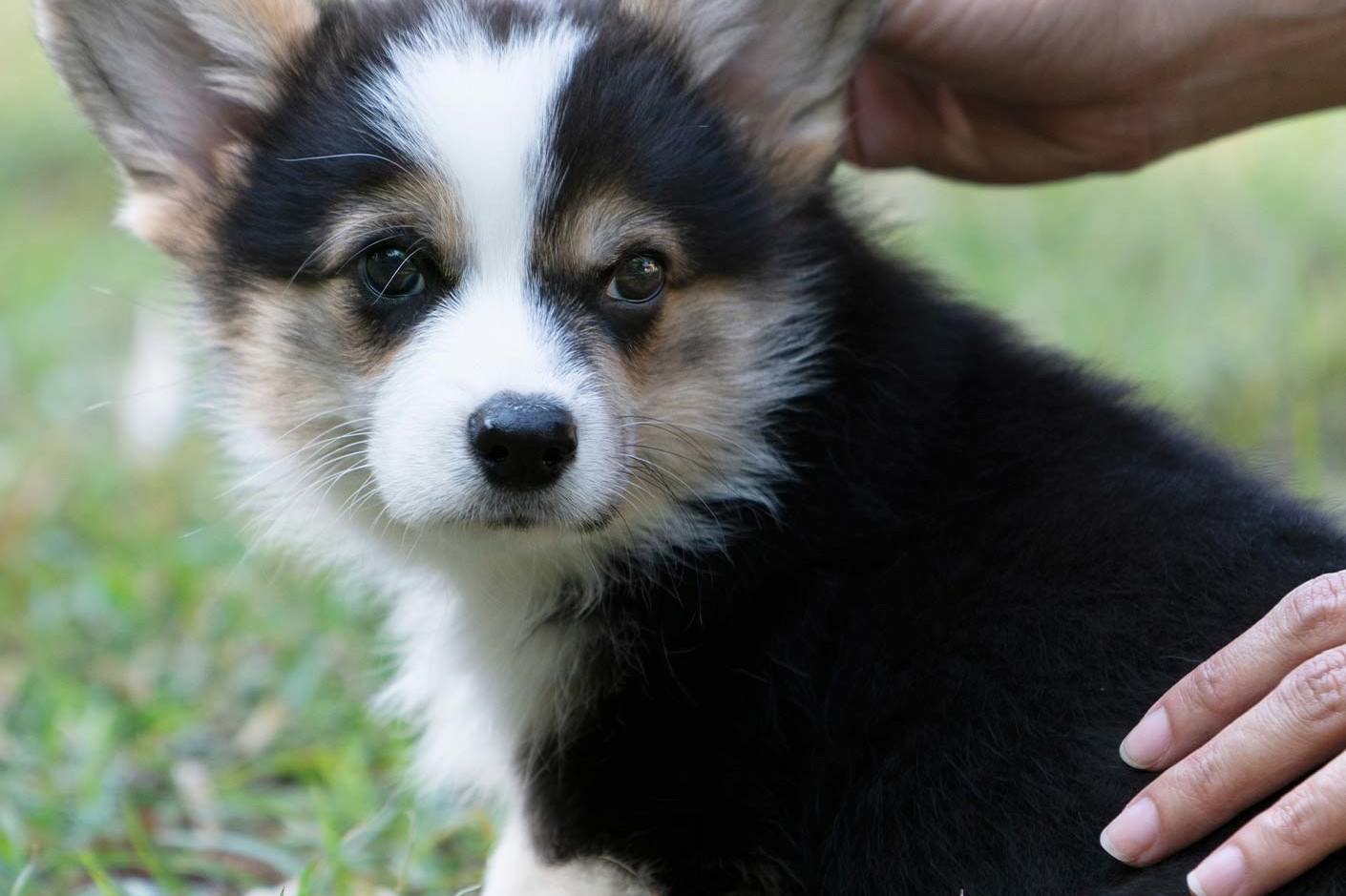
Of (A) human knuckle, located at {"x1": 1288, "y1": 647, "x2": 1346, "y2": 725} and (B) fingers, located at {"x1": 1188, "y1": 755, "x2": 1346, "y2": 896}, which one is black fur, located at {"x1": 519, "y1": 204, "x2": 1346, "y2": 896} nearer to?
(B) fingers, located at {"x1": 1188, "y1": 755, "x2": 1346, "y2": 896}

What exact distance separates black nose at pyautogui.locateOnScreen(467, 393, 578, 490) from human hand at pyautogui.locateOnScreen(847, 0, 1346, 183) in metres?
1.78

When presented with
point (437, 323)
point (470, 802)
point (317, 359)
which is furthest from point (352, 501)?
point (470, 802)

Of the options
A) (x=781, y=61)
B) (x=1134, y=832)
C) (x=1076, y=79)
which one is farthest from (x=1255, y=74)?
(x=1134, y=832)

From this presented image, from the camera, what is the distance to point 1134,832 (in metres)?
2.47

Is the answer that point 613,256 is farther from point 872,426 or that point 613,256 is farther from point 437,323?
point 872,426

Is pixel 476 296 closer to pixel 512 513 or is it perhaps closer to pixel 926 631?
pixel 512 513

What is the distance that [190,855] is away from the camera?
367 centimetres

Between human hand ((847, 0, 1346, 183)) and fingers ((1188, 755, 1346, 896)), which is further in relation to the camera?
human hand ((847, 0, 1346, 183))

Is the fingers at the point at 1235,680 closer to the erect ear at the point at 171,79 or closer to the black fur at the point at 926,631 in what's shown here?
the black fur at the point at 926,631

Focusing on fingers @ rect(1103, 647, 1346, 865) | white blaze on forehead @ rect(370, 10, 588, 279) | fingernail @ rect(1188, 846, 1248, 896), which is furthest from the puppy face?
fingernail @ rect(1188, 846, 1248, 896)

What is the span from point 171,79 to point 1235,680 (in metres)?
2.62

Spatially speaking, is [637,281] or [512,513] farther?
[637,281]

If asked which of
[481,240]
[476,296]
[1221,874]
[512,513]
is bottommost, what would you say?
[512,513]

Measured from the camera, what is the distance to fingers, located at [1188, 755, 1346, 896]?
2.37 meters
